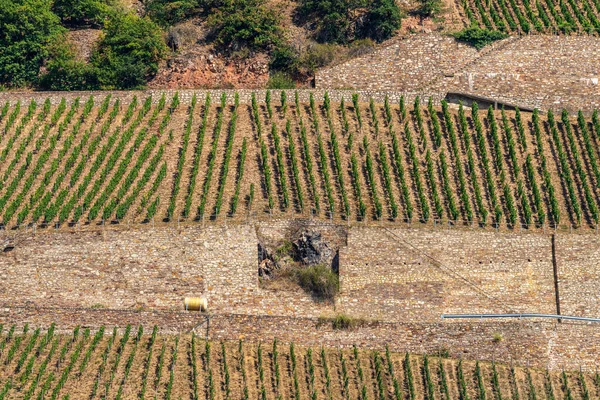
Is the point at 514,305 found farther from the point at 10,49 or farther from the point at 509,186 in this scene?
the point at 10,49

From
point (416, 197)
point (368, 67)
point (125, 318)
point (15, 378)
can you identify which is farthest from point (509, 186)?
point (15, 378)

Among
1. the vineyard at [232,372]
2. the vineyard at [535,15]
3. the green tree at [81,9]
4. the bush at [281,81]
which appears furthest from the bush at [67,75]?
the vineyard at [535,15]

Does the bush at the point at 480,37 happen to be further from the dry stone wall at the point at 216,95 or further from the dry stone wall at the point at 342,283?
the dry stone wall at the point at 342,283

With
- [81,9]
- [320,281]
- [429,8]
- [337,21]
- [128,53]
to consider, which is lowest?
[81,9]

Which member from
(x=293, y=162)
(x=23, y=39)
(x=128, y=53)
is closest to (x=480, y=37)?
(x=293, y=162)

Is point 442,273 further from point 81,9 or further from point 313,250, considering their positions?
point 81,9

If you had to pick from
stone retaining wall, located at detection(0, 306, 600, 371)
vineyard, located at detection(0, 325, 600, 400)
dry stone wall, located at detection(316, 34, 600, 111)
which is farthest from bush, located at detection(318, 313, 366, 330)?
dry stone wall, located at detection(316, 34, 600, 111)
